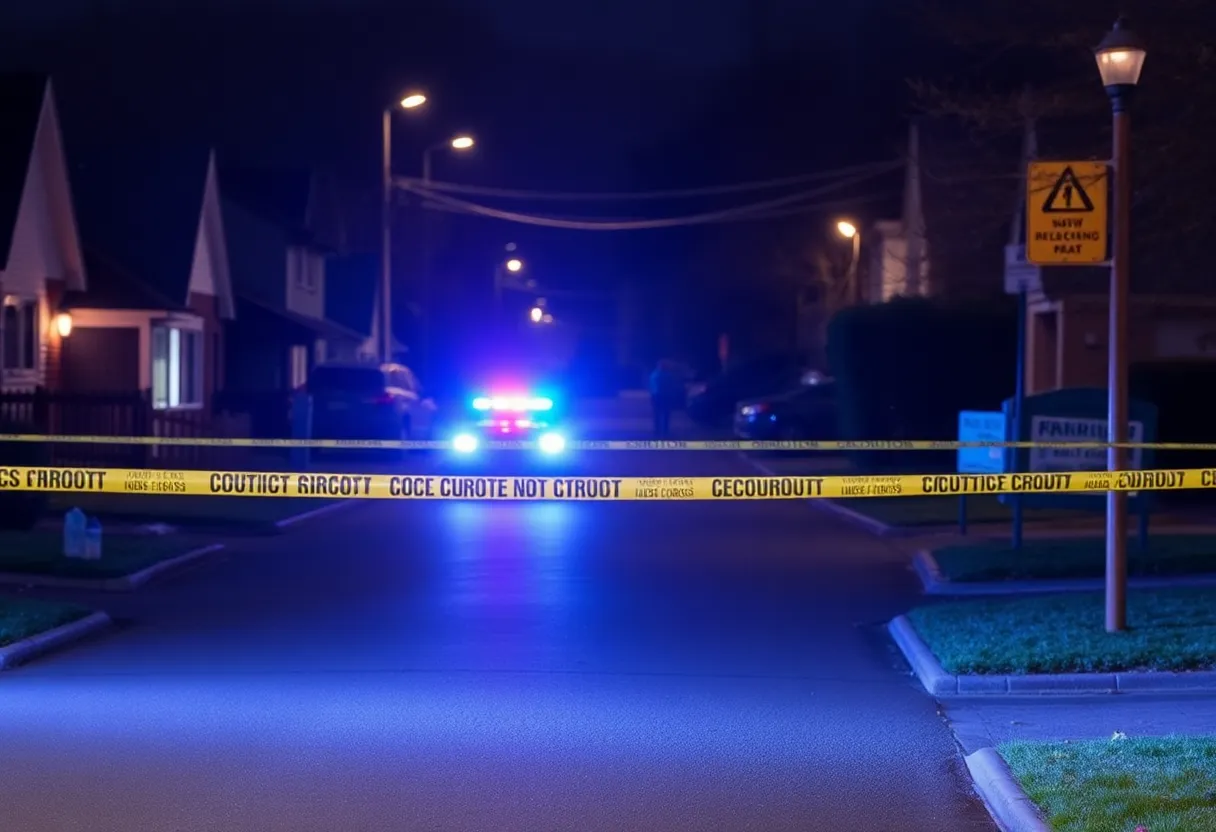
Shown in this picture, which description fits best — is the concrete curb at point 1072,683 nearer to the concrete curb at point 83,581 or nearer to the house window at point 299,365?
the concrete curb at point 83,581

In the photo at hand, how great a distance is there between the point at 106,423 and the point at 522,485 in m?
16.2

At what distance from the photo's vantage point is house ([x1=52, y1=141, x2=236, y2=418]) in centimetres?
3088

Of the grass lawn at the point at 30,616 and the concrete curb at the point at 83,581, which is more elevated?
the grass lawn at the point at 30,616

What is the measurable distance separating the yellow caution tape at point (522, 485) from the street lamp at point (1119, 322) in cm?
26

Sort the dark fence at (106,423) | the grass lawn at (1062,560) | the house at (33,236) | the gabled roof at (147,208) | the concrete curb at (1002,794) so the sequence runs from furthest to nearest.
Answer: the gabled roof at (147,208), the house at (33,236), the dark fence at (106,423), the grass lawn at (1062,560), the concrete curb at (1002,794)

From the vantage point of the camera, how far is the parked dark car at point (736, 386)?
1844 inches

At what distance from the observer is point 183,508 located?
22.0 m

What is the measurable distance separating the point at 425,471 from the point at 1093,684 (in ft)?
58.3

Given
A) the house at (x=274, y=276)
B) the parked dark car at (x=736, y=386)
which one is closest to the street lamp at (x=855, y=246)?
the parked dark car at (x=736, y=386)

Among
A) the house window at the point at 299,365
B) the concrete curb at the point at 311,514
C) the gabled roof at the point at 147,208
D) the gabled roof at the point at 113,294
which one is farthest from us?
the house window at the point at 299,365

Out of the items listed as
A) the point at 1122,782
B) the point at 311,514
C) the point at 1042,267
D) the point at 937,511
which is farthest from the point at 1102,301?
the point at 1122,782

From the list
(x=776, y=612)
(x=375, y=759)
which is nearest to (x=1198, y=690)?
(x=776, y=612)

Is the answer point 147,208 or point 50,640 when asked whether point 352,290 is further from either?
point 50,640

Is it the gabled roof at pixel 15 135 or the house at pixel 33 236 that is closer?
the gabled roof at pixel 15 135
